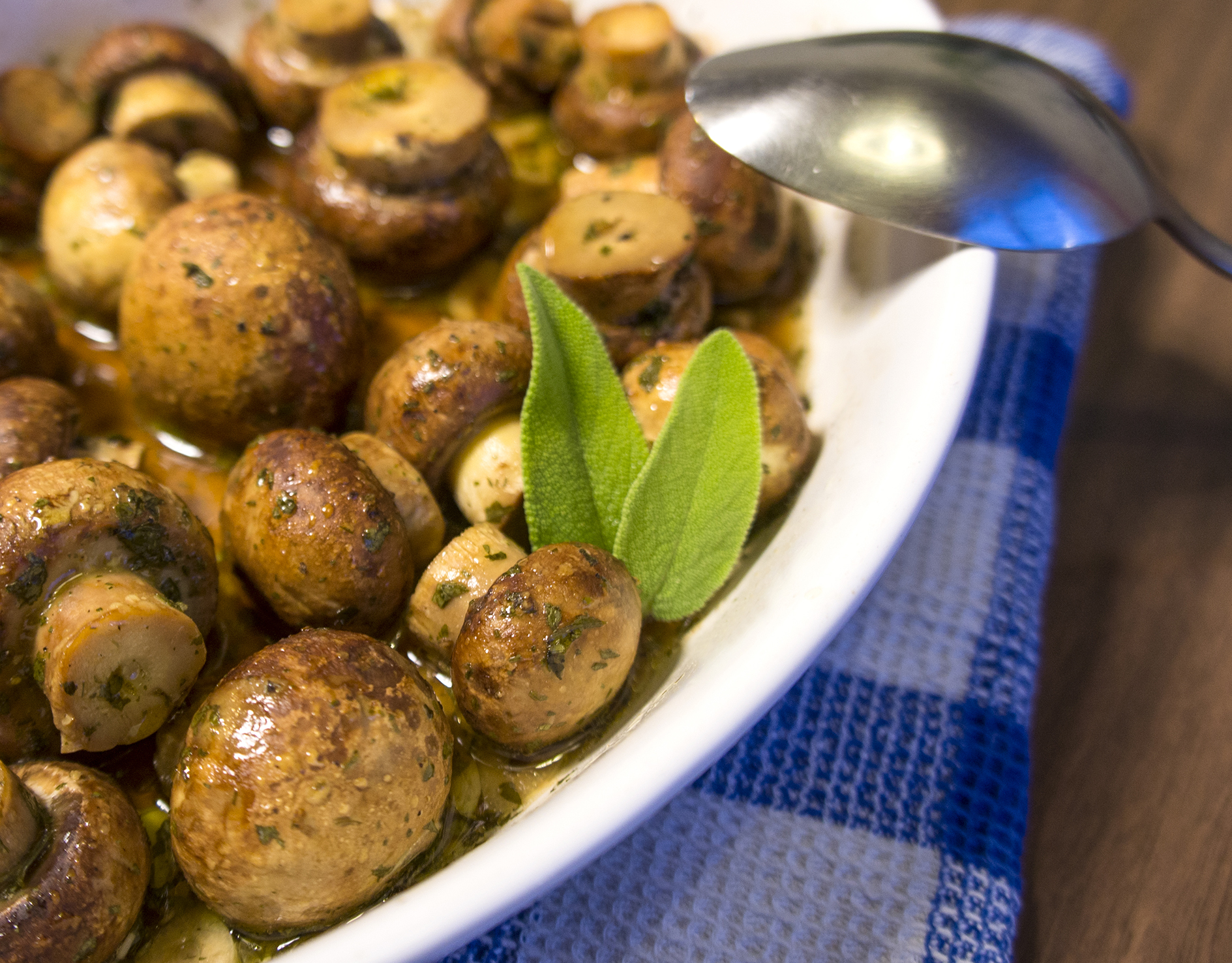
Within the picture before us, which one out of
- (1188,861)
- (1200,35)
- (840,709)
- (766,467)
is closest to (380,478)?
(766,467)

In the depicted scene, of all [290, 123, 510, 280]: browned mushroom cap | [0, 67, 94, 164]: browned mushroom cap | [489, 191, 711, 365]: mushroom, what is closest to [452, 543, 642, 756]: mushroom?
[489, 191, 711, 365]: mushroom

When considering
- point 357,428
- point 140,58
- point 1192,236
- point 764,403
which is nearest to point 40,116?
point 140,58

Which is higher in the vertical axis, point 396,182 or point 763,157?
→ point 763,157

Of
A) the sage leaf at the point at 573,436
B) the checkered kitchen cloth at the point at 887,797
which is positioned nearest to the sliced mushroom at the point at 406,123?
the sage leaf at the point at 573,436

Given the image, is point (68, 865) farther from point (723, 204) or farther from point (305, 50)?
point (305, 50)

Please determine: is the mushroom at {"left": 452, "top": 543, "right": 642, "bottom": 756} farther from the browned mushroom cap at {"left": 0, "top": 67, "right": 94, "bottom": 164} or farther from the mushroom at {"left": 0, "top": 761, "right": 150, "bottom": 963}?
the browned mushroom cap at {"left": 0, "top": 67, "right": 94, "bottom": 164}

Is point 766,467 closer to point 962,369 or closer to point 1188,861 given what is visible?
point 962,369
